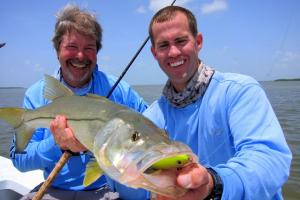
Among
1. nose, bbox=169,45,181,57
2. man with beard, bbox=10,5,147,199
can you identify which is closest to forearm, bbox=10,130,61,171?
man with beard, bbox=10,5,147,199

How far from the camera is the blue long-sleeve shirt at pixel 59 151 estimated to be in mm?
3711

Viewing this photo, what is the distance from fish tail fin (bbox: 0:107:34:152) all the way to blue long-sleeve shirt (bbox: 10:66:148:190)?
22 cm

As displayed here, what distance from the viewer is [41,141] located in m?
3.88

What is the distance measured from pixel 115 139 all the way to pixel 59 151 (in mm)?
1836

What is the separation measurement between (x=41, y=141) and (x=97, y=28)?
159 cm

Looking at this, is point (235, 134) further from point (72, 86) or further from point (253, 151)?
point (72, 86)

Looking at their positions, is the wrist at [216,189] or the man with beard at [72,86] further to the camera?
the man with beard at [72,86]

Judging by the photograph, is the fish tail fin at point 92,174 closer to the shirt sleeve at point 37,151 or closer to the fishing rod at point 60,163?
the fishing rod at point 60,163

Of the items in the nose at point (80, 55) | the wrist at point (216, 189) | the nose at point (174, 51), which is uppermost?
the nose at point (174, 51)

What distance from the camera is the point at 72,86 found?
4.30 metres

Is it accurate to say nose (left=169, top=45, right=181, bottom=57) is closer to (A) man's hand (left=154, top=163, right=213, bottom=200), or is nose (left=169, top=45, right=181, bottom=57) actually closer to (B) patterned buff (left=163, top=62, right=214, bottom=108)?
(B) patterned buff (left=163, top=62, right=214, bottom=108)

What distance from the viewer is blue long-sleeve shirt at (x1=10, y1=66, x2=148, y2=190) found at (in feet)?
12.2

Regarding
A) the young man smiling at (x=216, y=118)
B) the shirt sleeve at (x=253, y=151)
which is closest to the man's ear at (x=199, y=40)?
the young man smiling at (x=216, y=118)

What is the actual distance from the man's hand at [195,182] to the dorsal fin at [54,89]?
2018 millimetres
